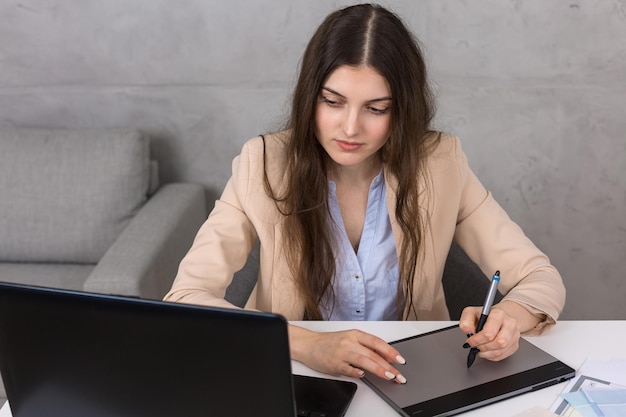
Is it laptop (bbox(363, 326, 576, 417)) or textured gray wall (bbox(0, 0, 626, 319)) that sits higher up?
textured gray wall (bbox(0, 0, 626, 319))

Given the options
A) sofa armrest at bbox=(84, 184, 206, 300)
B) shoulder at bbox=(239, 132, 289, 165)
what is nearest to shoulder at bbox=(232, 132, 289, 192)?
shoulder at bbox=(239, 132, 289, 165)

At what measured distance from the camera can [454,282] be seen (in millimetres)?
1908

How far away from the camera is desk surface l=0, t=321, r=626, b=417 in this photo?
1180 millimetres

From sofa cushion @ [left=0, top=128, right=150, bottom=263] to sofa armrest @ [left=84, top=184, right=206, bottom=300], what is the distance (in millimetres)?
117

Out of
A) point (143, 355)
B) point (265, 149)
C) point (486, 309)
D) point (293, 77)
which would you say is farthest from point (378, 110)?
point (293, 77)

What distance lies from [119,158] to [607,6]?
5.67 feet

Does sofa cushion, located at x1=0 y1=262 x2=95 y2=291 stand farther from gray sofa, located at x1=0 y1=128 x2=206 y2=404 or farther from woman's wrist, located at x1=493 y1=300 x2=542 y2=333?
woman's wrist, located at x1=493 y1=300 x2=542 y2=333

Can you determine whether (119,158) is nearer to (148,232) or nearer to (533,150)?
(148,232)

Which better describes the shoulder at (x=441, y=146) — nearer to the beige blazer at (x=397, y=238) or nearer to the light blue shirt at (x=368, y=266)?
the beige blazer at (x=397, y=238)

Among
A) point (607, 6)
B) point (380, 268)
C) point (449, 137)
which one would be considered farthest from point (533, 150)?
point (380, 268)

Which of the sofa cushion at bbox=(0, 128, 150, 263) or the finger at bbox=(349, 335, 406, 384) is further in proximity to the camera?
the sofa cushion at bbox=(0, 128, 150, 263)

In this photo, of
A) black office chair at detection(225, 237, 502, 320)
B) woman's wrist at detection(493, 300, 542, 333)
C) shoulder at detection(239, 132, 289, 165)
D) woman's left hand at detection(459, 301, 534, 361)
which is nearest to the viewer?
woman's left hand at detection(459, 301, 534, 361)

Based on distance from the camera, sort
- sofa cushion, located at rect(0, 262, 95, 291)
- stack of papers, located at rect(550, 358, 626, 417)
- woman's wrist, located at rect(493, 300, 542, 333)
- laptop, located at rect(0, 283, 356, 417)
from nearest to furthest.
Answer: laptop, located at rect(0, 283, 356, 417), stack of papers, located at rect(550, 358, 626, 417), woman's wrist, located at rect(493, 300, 542, 333), sofa cushion, located at rect(0, 262, 95, 291)

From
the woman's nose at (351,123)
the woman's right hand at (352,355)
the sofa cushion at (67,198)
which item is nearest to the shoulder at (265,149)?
the woman's nose at (351,123)
